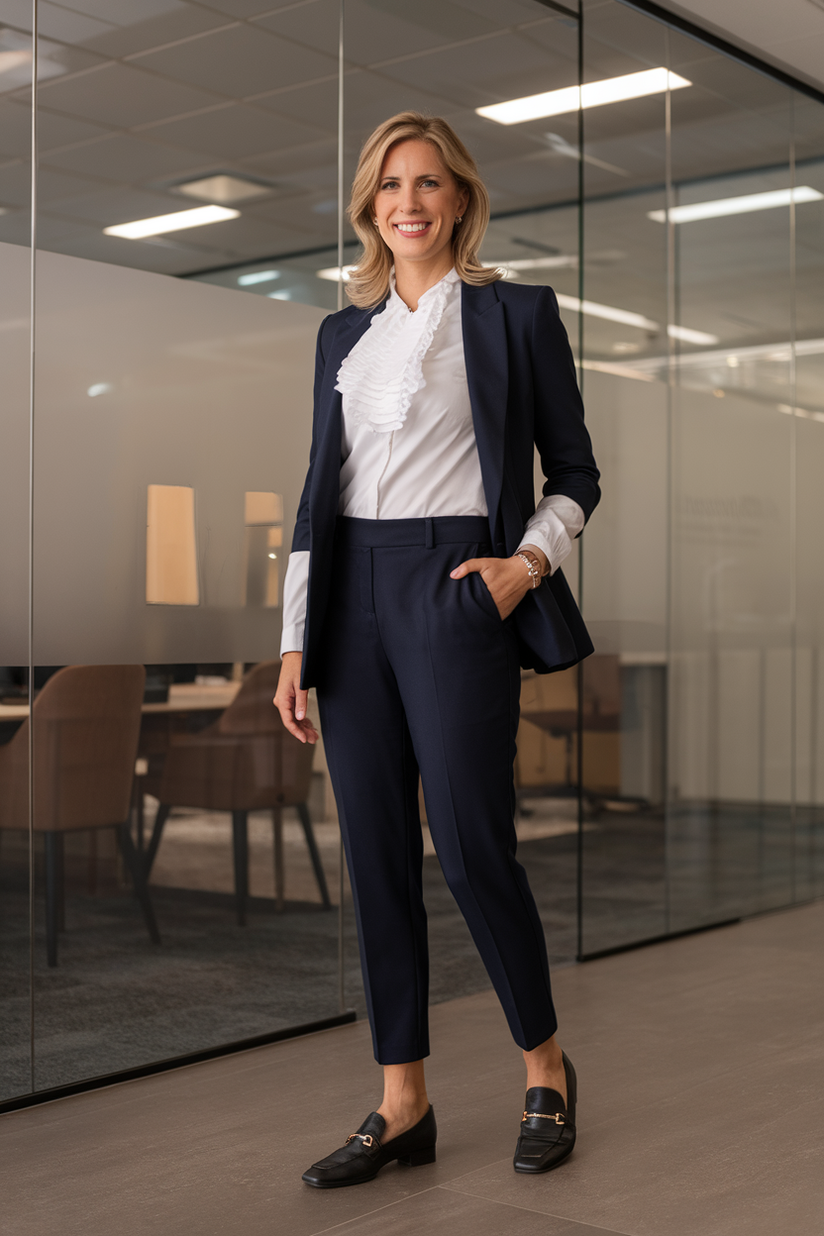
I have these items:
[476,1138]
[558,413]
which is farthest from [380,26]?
[476,1138]

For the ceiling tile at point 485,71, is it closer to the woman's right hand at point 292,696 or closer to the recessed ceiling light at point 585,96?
the recessed ceiling light at point 585,96

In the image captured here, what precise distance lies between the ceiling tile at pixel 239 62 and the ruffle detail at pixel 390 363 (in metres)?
1.00

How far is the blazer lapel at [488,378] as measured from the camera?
2123mm

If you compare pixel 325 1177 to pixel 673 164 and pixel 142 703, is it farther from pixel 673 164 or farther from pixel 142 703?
pixel 673 164

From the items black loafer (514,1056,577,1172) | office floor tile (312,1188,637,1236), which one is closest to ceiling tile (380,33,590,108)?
black loafer (514,1056,577,1172)

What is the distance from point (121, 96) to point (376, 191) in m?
0.85

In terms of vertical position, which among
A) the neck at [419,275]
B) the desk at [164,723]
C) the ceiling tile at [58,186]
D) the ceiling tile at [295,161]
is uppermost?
the ceiling tile at [295,161]

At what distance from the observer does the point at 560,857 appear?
3881 mm

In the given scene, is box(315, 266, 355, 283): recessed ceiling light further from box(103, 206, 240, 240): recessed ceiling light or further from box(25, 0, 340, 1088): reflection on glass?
box(103, 206, 240, 240): recessed ceiling light

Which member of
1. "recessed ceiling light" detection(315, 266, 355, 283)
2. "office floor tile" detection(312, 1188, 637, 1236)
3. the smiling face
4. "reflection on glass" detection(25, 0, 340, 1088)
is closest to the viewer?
"office floor tile" detection(312, 1188, 637, 1236)

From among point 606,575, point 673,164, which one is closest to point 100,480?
point 606,575

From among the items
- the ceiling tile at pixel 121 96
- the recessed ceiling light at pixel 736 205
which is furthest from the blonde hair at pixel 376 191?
the recessed ceiling light at pixel 736 205

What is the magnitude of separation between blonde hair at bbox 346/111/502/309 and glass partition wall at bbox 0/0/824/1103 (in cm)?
66

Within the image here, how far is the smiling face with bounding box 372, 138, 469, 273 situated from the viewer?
2197 millimetres
